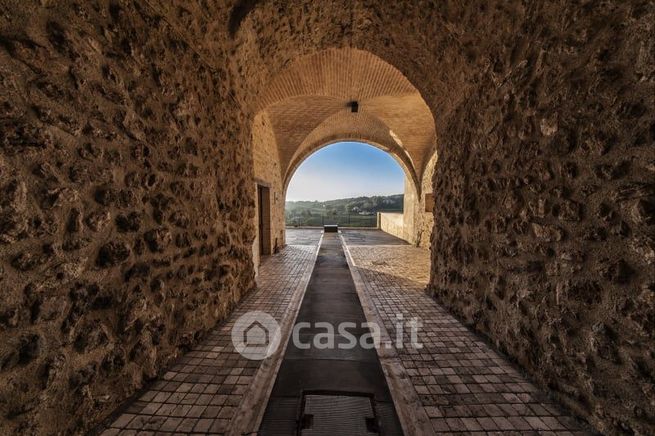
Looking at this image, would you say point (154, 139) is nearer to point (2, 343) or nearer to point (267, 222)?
point (2, 343)

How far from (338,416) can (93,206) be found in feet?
7.70

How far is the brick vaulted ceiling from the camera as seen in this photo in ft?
19.4

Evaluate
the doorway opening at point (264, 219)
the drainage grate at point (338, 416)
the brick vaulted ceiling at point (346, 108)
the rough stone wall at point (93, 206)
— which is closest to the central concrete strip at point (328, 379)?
the drainage grate at point (338, 416)

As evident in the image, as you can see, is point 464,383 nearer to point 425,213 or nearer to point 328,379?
point 328,379

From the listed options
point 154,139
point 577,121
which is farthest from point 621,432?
point 154,139

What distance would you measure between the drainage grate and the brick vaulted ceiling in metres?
5.12

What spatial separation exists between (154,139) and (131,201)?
2.08 feet

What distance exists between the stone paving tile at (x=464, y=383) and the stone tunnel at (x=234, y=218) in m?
0.02

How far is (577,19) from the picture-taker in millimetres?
1795

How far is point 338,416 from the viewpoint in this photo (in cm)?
191

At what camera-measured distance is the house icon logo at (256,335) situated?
2703mm

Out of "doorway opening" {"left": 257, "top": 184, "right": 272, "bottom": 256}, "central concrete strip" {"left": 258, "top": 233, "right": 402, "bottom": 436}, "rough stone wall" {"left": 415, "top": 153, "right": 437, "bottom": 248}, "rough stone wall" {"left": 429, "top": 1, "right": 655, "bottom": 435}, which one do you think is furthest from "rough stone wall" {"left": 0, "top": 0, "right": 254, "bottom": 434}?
"rough stone wall" {"left": 415, "top": 153, "right": 437, "bottom": 248}

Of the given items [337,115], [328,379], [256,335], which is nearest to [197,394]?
[256,335]

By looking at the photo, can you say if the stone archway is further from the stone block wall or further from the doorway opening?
the doorway opening
